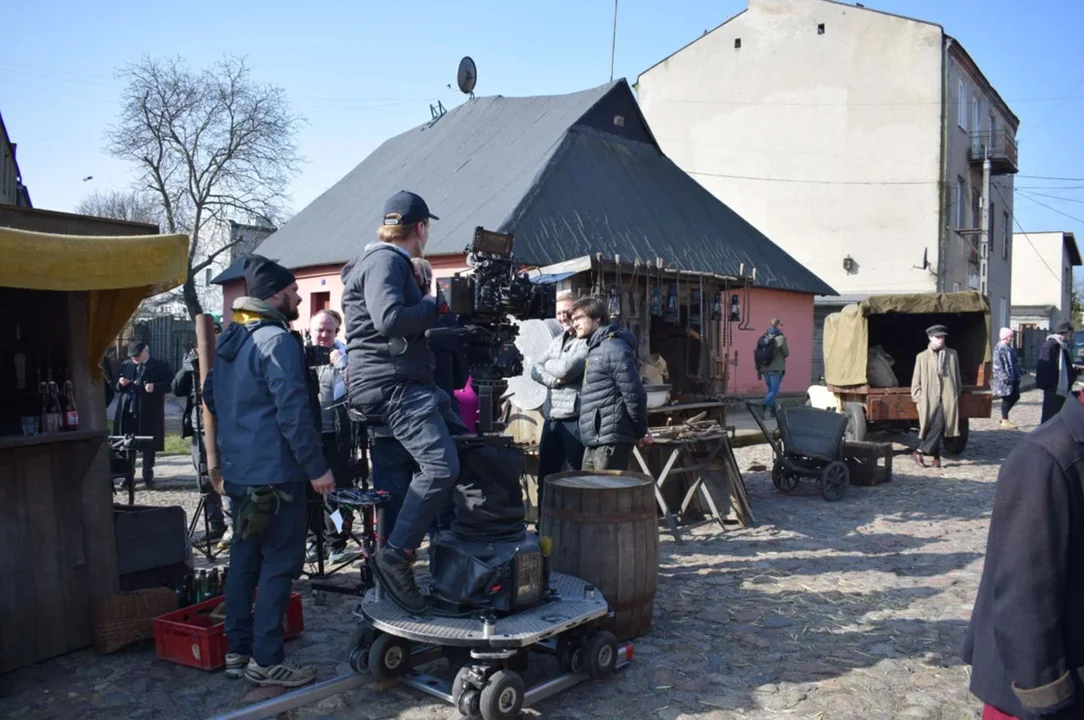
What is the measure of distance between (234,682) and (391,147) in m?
20.6

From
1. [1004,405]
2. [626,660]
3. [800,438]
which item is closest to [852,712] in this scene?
[626,660]

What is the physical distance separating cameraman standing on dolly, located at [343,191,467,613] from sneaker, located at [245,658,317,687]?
1.94 feet

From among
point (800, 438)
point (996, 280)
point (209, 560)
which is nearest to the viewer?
point (209, 560)

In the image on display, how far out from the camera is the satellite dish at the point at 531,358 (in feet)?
27.5

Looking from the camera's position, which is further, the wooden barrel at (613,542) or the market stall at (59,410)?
the wooden barrel at (613,542)

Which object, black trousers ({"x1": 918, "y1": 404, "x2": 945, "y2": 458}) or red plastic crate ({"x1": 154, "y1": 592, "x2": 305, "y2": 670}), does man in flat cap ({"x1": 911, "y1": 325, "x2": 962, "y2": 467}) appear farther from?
red plastic crate ({"x1": 154, "y1": 592, "x2": 305, "y2": 670})

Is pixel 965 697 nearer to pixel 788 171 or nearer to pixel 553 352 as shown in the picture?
pixel 553 352

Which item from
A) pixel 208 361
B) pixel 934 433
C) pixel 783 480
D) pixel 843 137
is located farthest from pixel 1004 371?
pixel 843 137

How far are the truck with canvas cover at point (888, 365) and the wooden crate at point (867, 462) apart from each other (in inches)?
69.6

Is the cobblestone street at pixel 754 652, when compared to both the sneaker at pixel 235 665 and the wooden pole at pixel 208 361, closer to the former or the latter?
the sneaker at pixel 235 665

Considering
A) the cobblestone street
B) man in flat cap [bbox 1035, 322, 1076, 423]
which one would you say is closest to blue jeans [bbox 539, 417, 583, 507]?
the cobblestone street

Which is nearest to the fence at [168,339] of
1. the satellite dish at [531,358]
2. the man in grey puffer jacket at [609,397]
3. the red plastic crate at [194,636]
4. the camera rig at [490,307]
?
the satellite dish at [531,358]

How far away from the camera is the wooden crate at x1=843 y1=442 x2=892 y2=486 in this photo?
1050 centimetres

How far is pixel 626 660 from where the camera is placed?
15.1 ft
